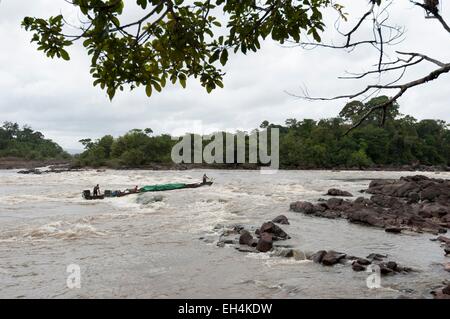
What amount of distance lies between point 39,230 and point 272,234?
737 cm

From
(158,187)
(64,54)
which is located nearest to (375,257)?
(64,54)

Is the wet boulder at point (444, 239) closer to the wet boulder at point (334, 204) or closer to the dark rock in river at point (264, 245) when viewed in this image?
the dark rock in river at point (264, 245)

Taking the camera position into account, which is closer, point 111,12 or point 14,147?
point 111,12

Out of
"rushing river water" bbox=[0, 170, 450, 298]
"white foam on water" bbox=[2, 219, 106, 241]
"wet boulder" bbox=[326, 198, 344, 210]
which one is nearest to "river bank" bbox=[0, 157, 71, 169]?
"rushing river water" bbox=[0, 170, 450, 298]

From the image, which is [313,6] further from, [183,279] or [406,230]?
[406,230]

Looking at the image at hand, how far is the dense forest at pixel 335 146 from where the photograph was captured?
55.3 metres

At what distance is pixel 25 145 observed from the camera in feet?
238

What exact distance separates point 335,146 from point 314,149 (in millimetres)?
4353

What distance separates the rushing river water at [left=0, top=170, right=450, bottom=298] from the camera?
7.40 metres

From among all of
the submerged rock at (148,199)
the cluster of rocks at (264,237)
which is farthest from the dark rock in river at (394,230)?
the submerged rock at (148,199)

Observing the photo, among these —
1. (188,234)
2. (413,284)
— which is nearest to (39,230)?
(188,234)

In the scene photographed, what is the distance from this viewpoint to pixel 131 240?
37.2 feet

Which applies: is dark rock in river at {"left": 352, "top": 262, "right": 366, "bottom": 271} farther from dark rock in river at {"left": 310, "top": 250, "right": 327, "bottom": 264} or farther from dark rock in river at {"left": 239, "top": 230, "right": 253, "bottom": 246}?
dark rock in river at {"left": 239, "top": 230, "right": 253, "bottom": 246}
